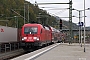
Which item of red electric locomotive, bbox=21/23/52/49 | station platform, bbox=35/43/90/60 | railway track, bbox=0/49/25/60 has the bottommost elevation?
railway track, bbox=0/49/25/60

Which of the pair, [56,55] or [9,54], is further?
[9,54]

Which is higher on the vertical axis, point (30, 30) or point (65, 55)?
point (30, 30)

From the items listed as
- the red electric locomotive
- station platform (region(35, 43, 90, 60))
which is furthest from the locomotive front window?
station platform (region(35, 43, 90, 60))

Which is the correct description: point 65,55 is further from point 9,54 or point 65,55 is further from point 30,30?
point 30,30

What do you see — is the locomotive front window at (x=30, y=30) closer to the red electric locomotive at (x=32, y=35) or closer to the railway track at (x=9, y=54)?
the red electric locomotive at (x=32, y=35)

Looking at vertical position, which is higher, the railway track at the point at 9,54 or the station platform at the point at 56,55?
the station platform at the point at 56,55

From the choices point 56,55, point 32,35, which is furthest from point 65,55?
point 32,35

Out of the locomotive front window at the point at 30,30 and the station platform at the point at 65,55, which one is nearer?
the station platform at the point at 65,55

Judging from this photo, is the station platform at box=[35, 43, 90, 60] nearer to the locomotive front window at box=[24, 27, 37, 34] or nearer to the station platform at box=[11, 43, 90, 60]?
the station platform at box=[11, 43, 90, 60]

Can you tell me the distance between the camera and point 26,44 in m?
31.3

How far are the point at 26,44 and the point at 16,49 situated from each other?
5.63 ft

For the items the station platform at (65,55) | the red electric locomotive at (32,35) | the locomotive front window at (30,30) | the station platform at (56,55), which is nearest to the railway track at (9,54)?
the red electric locomotive at (32,35)

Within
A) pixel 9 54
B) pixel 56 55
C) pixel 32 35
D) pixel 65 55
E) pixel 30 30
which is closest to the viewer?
pixel 56 55

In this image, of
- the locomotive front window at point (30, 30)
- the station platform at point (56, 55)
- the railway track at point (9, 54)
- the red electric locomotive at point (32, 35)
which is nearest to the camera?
the station platform at point (56, 55)
